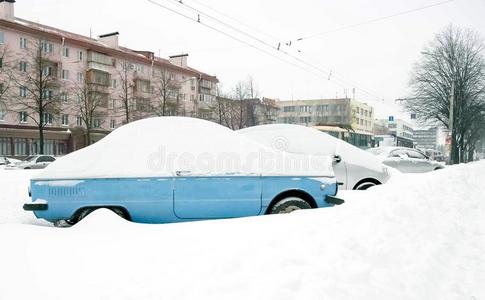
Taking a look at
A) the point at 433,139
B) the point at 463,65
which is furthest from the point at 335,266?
the point at 433,139

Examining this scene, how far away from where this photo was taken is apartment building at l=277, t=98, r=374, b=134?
7931 centimetres

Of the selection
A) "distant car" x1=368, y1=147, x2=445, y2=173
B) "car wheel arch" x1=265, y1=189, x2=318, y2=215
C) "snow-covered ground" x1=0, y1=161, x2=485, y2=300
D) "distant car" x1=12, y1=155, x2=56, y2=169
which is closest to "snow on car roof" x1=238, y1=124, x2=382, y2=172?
"car wheel arch" x1=265, y1=189, x2=318, y2=215

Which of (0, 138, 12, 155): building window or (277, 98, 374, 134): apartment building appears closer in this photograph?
(0, 138, 12, 155): building window


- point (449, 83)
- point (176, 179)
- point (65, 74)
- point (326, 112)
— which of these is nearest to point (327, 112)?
point (326, 112)

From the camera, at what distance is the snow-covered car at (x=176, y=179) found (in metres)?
4.49

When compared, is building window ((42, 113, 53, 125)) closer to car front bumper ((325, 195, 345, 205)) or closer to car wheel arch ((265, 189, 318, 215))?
car wheel arch ((265, 189, 318, 215))

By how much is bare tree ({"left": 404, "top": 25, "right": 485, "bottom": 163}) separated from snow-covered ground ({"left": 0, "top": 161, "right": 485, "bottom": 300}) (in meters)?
35.3

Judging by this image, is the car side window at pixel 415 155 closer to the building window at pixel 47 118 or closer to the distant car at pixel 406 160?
the distant car at pixel 406 160

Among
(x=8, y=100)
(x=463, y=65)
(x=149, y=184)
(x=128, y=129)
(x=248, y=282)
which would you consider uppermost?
(x=463, y=65)

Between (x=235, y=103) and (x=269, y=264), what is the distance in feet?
143

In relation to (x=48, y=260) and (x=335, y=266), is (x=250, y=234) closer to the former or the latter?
(x=335, y=266)

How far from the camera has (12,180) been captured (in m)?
8.73

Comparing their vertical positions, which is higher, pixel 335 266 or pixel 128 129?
pixel 128 129

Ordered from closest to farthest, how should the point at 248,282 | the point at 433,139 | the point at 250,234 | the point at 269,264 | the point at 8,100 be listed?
the point at 248,282 < the point at 269,264 < the point at 250,234 < the point at 8,100 < the point at 433,139
